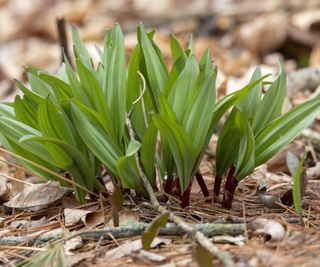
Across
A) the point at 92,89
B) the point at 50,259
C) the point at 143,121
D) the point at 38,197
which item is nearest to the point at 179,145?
the point at 143,121

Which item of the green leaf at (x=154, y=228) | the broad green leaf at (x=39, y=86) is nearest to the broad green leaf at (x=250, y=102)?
the green leaf at (x=154, y=228)

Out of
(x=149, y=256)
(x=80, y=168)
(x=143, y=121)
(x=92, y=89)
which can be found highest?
(x=92, y=89)

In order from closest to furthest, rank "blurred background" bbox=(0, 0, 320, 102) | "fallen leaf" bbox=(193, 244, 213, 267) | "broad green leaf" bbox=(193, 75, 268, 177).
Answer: "fallen leaf" bbox=(193, 244, 213, 267)
"broad green leaf" bbox=(193, 75, 268, 177)
"blurred background" bbox=(0, 0, 320, 102)

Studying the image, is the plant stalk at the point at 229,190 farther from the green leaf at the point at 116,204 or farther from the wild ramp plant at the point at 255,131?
the green leaf at the point at 116,204

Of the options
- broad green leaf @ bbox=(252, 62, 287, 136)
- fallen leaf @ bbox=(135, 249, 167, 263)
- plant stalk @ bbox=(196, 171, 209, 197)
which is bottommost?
fallen leaf @ bbox=(135, 249, 167, 263)

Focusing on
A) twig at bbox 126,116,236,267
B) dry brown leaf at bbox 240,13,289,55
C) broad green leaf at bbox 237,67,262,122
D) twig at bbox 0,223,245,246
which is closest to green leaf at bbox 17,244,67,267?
twig at bbox 0,223,245,246

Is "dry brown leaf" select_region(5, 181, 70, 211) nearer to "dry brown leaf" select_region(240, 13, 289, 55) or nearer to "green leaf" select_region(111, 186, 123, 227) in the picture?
"green leaf" select_region(111, 186, 123, 227)

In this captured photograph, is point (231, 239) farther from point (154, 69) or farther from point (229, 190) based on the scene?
point (154, 69)

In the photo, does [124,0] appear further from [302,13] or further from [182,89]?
[182,89]
